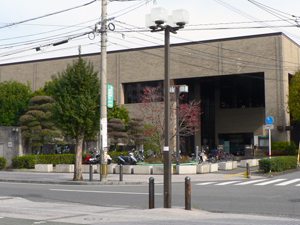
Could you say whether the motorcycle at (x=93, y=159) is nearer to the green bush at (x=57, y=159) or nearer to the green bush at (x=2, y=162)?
the green bush at (x=57, y=159)

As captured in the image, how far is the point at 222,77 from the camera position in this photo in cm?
4534

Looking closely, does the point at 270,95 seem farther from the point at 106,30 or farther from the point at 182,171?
the point at 106,30

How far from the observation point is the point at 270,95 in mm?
40906

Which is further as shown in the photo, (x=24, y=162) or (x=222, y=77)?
(x=222, y=77)

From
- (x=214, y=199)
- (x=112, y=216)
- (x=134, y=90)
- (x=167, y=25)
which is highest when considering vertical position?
(x=134, y=90)

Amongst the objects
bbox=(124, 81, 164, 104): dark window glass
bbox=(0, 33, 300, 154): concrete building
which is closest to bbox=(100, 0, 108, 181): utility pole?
bbox=(0, 33, 300, 154): concrete building

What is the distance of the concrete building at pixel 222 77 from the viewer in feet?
134

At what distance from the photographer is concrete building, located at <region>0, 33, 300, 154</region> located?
40.9 m

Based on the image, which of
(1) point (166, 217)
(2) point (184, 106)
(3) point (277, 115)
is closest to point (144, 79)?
(2) point (184, 106)

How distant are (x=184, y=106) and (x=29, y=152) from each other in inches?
597

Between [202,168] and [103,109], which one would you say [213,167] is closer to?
[202,168]

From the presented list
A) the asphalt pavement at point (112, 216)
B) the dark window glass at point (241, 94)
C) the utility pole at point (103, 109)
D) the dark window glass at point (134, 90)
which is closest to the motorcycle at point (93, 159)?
the utility pole at point (103, 109)

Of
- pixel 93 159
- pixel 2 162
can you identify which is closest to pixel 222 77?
pixel 93 159

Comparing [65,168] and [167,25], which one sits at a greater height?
[167,25]
